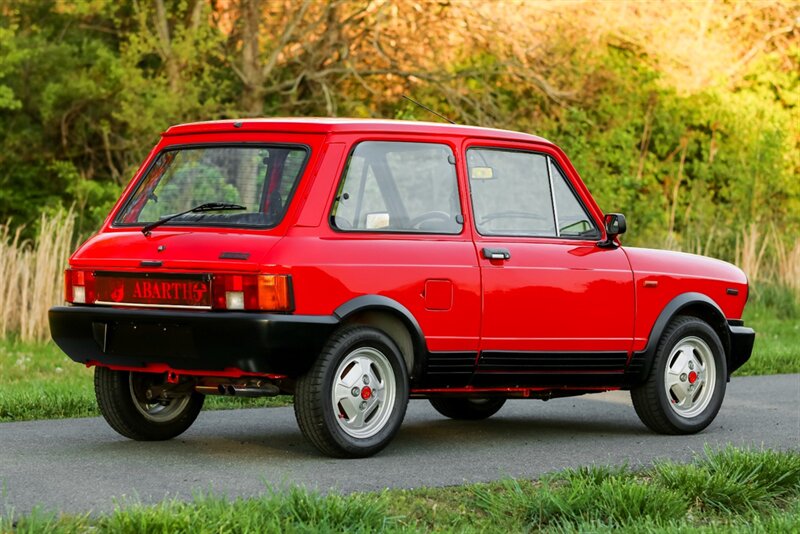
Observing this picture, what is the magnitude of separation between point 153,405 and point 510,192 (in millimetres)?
2450

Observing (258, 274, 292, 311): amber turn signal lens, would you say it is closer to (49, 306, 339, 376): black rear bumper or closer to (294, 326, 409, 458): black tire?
(49, 306, 339, 376): black rear bumper

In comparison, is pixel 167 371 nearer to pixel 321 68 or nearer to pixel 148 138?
pixel 148 138

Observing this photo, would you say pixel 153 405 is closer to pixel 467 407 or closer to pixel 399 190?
pixel 399 190

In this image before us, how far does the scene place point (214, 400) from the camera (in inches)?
445

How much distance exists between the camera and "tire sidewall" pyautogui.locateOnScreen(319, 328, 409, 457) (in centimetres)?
788

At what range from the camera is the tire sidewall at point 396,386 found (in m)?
7.88

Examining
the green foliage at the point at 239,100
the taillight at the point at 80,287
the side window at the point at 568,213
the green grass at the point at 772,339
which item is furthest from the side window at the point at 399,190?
the green foliage at the point at 239,100

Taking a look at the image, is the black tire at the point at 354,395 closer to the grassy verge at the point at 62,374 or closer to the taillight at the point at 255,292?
the taillight at the point at 255,292

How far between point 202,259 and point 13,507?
6.49ft

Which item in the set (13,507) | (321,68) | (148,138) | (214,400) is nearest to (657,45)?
(321,68)

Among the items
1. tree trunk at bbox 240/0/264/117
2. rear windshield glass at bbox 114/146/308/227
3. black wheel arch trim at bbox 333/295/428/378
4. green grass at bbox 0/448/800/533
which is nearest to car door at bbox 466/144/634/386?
black wheel arch trim at bbox 333/295/428/378

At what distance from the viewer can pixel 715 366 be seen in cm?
995

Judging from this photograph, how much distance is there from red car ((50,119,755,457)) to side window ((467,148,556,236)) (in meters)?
0.01

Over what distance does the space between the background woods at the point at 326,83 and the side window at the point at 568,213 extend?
13744 millimetres
